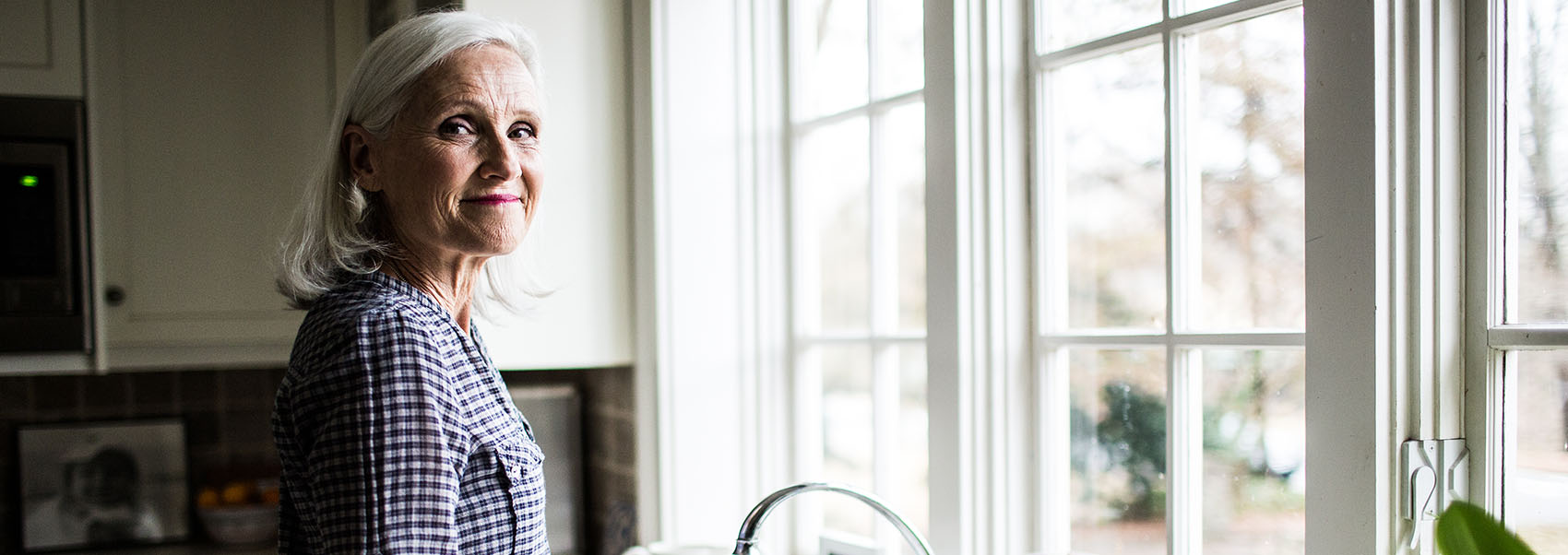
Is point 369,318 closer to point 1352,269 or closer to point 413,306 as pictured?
point 413,306

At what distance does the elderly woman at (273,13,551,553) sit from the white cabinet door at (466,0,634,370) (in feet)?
2.56

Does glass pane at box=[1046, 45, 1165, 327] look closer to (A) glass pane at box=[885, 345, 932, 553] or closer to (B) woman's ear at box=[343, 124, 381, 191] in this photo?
(A) glass pane at box=[885, 345, 932, 553]

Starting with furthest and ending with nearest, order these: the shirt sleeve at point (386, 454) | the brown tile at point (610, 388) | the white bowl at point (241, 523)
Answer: the white bowl at point (241, 523), the brown tile at point (610, 388), the shirt sleeve at point (386, 454)

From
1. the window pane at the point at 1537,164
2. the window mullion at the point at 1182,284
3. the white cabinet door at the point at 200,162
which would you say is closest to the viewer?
the window pane at the point at 1537,164

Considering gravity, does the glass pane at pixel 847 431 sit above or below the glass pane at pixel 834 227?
below

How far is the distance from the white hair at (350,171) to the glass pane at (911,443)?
2.89 feet

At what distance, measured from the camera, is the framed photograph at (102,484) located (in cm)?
262

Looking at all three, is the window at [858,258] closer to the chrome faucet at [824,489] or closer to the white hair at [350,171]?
the chrome faucet at [824,489]

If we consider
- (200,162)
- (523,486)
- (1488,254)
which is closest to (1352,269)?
(1488,254)

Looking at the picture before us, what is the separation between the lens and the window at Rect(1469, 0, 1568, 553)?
0.98m

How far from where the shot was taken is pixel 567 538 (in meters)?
2.33

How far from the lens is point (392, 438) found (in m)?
0.86

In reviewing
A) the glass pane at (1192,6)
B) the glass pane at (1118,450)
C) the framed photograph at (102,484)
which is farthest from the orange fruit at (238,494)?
the glass pane at (1192,6)

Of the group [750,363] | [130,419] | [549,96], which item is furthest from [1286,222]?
[130,419]
